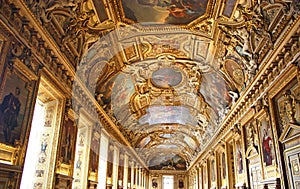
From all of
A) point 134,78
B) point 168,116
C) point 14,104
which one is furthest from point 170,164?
point 14,104

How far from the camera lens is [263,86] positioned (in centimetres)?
993

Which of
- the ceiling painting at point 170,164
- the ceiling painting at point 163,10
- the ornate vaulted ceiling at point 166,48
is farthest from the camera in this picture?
the ceiling painting at point 170,164

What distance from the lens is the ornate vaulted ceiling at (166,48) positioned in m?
9.38

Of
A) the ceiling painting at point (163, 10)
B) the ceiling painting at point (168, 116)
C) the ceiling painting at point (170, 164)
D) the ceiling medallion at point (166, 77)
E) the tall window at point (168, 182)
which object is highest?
the ceiling painting at point (163, 10)

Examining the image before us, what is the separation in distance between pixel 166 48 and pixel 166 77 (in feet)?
11.2

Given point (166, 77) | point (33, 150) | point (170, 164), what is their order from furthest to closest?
point (170, 164) < point (166, 77) < point (33, 150)

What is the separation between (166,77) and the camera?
1708cm

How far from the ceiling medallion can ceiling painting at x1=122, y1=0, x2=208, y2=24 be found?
4.72 meters

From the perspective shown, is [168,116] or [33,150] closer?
[33,150]

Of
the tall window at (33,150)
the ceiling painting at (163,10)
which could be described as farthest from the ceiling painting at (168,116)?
the tall window at (33,150)

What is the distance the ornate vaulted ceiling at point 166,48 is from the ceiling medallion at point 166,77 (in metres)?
0.06

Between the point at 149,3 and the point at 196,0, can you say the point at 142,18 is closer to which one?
the point at 149,3

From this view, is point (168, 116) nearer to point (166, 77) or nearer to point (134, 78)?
point (166, 77)

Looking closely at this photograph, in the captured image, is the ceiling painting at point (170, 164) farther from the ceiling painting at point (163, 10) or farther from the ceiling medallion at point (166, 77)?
the ceiling painting at point (163, 10)
